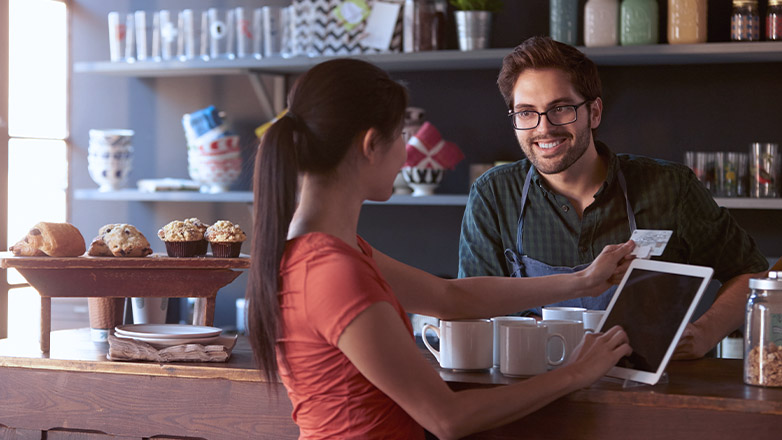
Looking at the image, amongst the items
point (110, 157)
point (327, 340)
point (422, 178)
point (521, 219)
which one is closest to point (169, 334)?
point (327, 340)

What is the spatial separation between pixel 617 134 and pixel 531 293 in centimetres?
161

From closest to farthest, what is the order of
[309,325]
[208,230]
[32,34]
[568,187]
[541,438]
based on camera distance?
[309,325] < [541,438] < [208,230] < [568,187] < [32,34]

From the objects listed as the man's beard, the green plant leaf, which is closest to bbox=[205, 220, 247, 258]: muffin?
the man's beard

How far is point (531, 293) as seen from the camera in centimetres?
165

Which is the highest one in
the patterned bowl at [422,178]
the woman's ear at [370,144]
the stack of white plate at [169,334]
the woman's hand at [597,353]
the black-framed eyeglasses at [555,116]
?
the black-framed eyeglasses at [555,116]

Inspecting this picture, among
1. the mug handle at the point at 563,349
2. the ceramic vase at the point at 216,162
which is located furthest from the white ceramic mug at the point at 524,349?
the ceramic vase at the point at 216,162

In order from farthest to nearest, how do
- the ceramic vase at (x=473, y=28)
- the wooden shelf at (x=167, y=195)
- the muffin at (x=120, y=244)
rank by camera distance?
the wooden shelf at (x=167, y=195), the ceramic vase at (x=473, y=28), the muffin at (x=120, y=244)

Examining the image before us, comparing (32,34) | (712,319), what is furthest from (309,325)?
(32,34)

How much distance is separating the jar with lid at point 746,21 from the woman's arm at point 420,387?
1872 millimetres

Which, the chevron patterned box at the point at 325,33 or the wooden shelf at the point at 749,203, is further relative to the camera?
the chevron patterned box at the point at 325,33

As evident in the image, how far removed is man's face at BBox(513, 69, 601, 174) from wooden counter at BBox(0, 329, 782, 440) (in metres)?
0.58

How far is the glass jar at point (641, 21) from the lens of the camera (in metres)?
2.79

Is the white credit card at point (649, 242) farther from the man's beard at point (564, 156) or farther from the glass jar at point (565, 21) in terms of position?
the glass jar at point (565, 21)

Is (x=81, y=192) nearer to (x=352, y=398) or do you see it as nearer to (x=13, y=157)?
(x=13, y=157)
